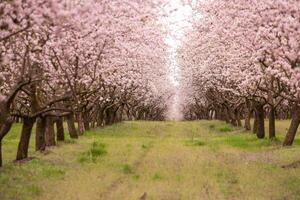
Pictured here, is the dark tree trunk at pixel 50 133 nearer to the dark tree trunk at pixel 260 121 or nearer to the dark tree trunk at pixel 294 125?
the dark tree trunk at pixel 294 125

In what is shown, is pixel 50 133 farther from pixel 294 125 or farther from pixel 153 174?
pixel 153 174

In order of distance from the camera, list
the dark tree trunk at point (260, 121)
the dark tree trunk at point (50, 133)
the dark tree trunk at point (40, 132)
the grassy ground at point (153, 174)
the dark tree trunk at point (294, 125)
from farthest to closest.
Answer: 1. the dark tree trunk at point (260, 121)
2. the dark tree trunk at point (50, 133)
3. the dark tree trunk at point (294, 125)
4. the dark tree trunk at point (40, 132)
5. the grassy ground at point (153, 174)

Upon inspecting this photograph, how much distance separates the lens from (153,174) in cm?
2183

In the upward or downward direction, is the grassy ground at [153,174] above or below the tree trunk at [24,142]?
below

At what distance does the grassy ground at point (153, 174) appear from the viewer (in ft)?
57.4

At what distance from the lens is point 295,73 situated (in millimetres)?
18016

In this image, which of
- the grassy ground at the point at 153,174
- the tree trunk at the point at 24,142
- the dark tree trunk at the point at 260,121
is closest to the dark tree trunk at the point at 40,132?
the grassy ground at the point at 153,174

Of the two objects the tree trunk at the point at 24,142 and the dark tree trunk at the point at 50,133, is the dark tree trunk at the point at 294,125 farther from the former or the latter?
the tree trunk at the point at 24,142

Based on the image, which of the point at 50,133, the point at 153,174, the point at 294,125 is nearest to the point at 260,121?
the point at 294,125

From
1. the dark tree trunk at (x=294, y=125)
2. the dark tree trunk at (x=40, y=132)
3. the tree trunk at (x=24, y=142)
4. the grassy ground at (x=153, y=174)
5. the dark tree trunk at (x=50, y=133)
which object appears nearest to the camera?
the grassy ground at (x=153, y=174)

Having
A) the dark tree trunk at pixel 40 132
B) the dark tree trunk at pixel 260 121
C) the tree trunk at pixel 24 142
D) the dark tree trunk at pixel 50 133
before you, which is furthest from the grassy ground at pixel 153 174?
the dark tree trunk at pixel 260 121

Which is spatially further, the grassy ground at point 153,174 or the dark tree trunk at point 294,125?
the dark tree trunk at point 294,125

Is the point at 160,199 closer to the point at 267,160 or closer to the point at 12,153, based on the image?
the point at 267,160

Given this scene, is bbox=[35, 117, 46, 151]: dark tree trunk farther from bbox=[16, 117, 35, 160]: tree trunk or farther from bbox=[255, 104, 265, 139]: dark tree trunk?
bbox=[255, 104, 265, 139]: dark tree trunk
